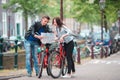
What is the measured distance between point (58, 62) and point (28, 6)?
3183 centimetres

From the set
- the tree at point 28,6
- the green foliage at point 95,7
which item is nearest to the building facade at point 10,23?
the tree at point 28,6

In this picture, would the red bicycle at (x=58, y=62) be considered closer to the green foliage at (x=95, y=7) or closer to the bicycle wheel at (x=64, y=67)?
the bicycle wheel at (x=64, y=67)

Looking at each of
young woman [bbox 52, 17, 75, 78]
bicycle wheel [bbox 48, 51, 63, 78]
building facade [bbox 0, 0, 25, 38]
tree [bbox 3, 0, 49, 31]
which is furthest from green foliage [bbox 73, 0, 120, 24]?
bicycle wheel [bbox 48, 51, 63, 78]

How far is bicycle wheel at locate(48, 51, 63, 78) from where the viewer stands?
1273 cm

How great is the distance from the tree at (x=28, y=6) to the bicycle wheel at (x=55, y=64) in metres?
31.2

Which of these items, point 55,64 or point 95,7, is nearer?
point 55,64

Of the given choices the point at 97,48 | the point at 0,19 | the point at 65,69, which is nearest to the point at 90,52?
the point at 97,48

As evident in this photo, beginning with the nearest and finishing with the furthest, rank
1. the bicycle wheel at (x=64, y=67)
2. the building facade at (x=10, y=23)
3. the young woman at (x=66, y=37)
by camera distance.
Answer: the young woman at (x=66, y=37), the bicycle wheel at (x=64, y=67), the building facade at (x=10, y=23)

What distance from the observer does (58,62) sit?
13203 millimetres

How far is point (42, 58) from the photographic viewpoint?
12680mm

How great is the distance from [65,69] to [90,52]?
15982 millimetres

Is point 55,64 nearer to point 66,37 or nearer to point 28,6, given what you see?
point 66,37

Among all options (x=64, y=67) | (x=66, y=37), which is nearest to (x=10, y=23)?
(x=64, y=67)

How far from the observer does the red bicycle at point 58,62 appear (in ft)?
41.9
